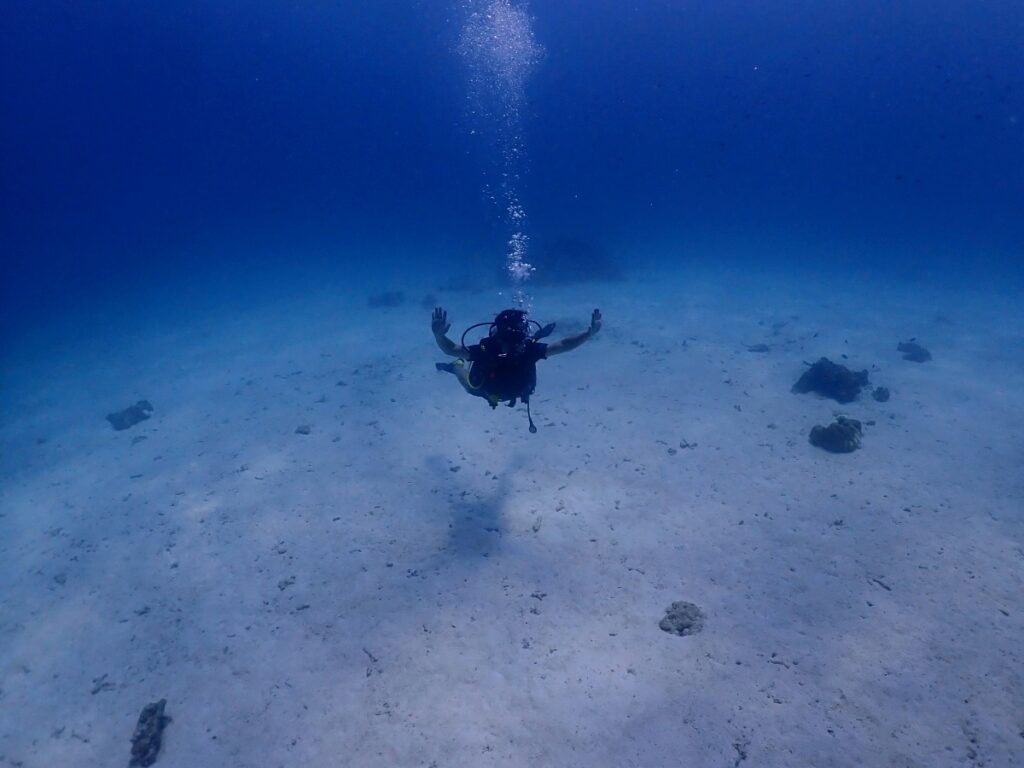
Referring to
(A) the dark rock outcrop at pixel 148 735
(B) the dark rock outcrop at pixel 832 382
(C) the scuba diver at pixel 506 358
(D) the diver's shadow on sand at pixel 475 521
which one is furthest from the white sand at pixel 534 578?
(C) the scuba diver at pixel 506 358

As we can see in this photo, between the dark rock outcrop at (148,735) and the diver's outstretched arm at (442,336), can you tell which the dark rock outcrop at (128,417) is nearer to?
the dark rock outcrop at (148,735)

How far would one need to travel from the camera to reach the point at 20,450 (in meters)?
14.3

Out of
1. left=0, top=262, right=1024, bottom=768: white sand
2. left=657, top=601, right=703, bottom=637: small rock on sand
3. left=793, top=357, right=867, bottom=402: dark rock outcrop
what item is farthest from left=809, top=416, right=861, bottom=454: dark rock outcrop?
left=657, top=601, right=703, bottom=637: small rock on sand

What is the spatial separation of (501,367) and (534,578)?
303 cm

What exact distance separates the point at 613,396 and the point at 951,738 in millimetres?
8926

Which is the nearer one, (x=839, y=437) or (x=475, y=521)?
(x=475, y=521)

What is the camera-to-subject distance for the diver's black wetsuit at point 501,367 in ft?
22.6

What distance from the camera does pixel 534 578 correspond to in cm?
686

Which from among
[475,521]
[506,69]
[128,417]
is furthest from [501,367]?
[506,69]

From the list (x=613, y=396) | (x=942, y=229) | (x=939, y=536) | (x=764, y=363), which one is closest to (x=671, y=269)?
(x=764, y=363)

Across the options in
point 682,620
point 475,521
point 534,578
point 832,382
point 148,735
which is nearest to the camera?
point 148,735

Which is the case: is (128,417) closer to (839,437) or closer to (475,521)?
(475,521)

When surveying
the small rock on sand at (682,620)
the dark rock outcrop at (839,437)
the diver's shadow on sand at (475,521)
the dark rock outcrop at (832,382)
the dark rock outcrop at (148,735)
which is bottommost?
the dark rock outcrop at (832,382)

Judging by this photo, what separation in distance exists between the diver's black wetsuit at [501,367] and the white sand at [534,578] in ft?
8.10
